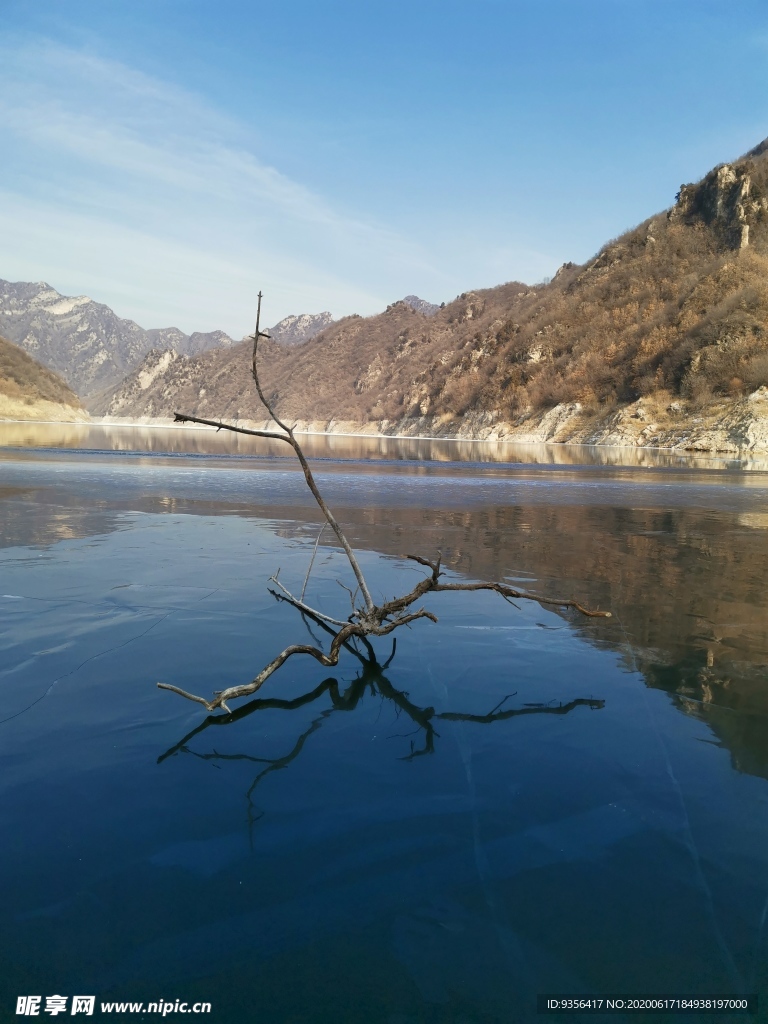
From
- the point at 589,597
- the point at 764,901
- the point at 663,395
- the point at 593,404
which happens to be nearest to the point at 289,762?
the point at 764,901

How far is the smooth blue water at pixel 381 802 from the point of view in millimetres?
3143

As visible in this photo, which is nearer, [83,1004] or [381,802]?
[83,1004]

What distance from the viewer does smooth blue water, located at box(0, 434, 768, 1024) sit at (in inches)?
124

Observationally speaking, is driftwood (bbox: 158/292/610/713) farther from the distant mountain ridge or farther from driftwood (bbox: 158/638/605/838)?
the distant mountain ridge

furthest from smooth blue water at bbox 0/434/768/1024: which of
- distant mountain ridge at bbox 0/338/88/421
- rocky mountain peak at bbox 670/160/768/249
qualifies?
distant mountain ridge at bbox 0/338/88/421

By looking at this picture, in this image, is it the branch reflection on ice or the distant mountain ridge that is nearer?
the branch reflection on ice

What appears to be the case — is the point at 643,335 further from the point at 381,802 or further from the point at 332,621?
the point at 381,802

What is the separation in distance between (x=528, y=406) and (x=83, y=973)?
90105 millimetres

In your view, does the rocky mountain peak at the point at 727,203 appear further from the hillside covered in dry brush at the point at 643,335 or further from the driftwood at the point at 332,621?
the driftwood at the point at 332,621

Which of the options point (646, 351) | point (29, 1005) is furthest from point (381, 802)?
point (646, 351)

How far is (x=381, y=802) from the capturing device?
4352 mm

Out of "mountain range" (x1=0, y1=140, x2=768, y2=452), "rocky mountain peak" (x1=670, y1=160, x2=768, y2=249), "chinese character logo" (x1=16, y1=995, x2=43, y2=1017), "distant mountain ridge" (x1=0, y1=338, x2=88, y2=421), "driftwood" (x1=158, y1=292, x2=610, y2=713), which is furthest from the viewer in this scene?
"distant mountain ridge" (x1=0, y1=338, x2=88, y2=421)

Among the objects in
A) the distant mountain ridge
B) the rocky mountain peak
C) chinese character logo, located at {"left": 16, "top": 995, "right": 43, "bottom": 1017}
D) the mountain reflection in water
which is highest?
the rocky mountain peak

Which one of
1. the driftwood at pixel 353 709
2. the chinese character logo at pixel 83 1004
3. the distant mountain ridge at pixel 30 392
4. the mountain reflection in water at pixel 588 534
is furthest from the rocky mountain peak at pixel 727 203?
the distant mountain ridge at pixel 30 392
